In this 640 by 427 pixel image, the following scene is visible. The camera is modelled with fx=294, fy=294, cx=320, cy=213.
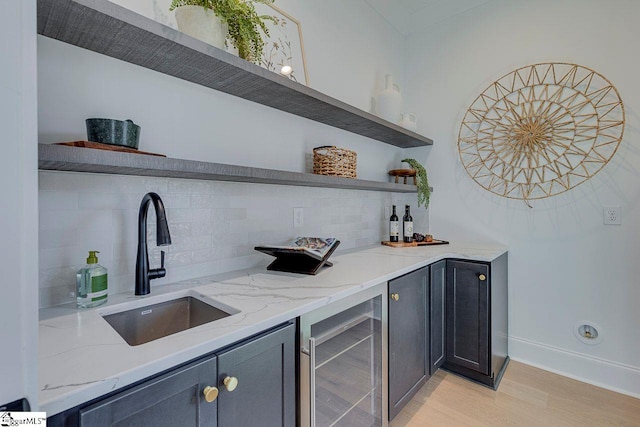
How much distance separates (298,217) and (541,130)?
1.87 m

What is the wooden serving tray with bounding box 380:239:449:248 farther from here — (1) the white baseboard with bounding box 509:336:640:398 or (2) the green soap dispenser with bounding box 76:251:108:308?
(2) the green soap dispenser with bounding box 76:251:108:308

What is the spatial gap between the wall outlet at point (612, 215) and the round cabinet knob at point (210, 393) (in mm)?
2472

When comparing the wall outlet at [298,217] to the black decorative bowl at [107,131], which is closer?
the black decorative bowl at [107,131]

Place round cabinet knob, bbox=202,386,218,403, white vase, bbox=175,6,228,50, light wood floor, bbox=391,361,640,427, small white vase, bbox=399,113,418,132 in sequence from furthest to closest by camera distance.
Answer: small white vase, bbox=399,113,418,132 < light wood floor, bbox=391,361,640,427 < white vase, bbox=175,6,228,50 < round cabinet knob, bbox=202,386,218,403

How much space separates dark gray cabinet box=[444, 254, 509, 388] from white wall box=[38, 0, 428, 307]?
78 cm

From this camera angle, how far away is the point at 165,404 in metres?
0.69

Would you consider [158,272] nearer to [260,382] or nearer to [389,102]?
[260,382]

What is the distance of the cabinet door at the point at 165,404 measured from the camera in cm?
60

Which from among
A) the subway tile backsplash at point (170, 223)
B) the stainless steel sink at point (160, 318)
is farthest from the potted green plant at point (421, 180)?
the stainless steel sink at point (160, 318)

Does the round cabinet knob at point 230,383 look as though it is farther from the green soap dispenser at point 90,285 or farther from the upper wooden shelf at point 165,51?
the upper wooden shelf at point 165,51

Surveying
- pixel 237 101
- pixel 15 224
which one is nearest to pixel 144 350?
pixel 15 224

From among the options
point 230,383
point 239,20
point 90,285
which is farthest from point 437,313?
point 239,20

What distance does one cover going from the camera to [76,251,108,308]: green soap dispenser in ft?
3.25

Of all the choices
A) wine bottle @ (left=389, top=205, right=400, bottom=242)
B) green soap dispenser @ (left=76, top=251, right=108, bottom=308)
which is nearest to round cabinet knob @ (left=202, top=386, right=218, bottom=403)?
green soap dispenser @ (left=76, top=251, right=108, bottom=308)
